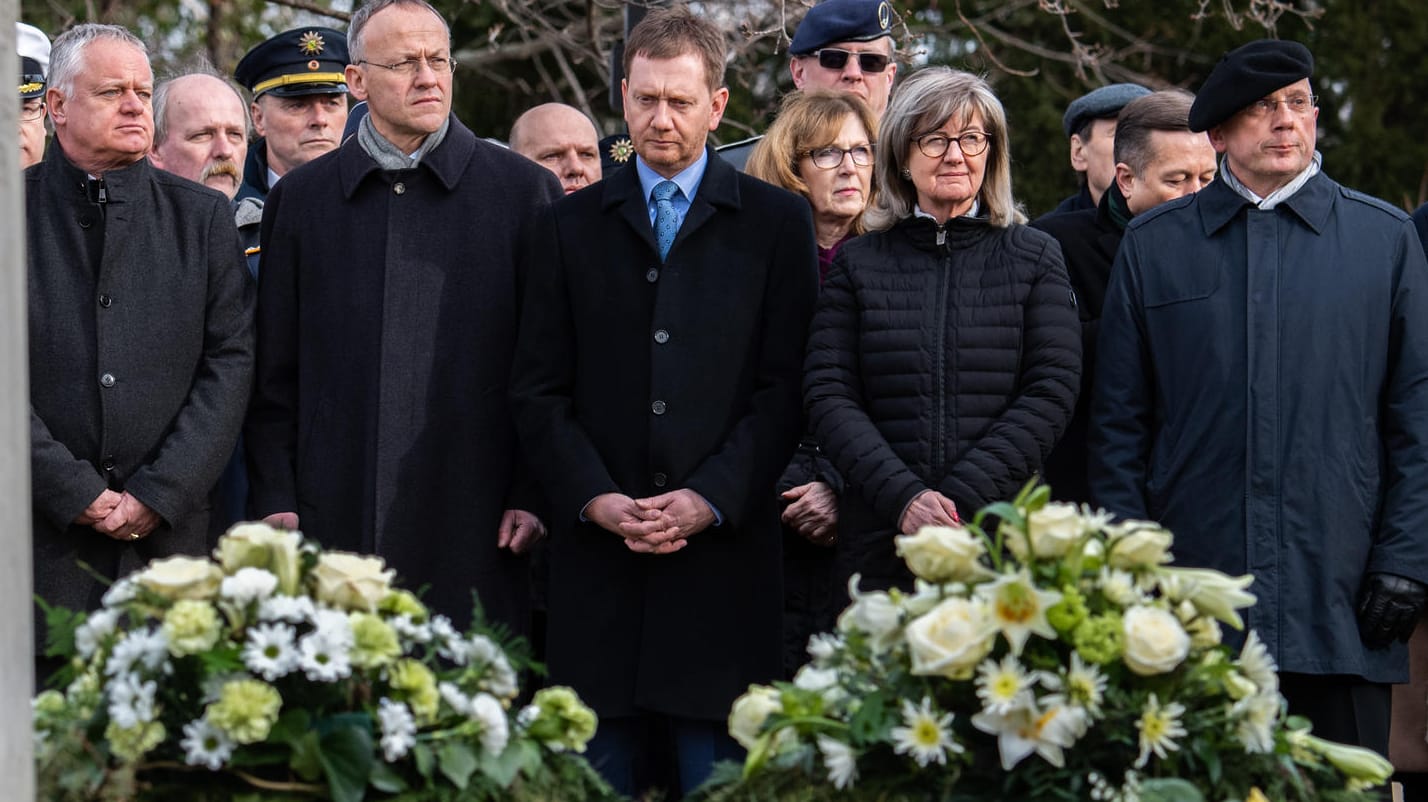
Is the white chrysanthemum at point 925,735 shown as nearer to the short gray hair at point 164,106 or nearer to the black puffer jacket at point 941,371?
the black puffer jacket at point 941,371

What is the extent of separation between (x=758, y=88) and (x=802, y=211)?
22.2 ft

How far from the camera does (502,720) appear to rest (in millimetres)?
3244

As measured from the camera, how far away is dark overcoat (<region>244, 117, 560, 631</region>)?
5168 millimetres

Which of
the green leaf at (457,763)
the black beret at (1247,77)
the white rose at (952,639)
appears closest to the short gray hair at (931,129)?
the black beret at (1247,77)

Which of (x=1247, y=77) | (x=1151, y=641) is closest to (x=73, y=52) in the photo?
(x=1247, y=77)

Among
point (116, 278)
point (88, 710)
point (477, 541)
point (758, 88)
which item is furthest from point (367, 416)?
point (758, 88)

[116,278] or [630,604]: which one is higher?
[116,278]

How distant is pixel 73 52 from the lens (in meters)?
5.35

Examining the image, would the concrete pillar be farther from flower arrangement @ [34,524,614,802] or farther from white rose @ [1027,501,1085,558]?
white rose @ [1027,501,1085,558]

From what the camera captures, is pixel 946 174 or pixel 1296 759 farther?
pixel 946 174

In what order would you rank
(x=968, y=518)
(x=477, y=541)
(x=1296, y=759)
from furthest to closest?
(x=477, y=541) → (x=968, y=518) → (x=1296, y=759)

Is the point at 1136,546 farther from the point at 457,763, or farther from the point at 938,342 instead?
the point at 938,342

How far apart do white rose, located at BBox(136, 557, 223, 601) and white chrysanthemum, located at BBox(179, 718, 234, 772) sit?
0.21m

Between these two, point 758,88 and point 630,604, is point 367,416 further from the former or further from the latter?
point 758,88
